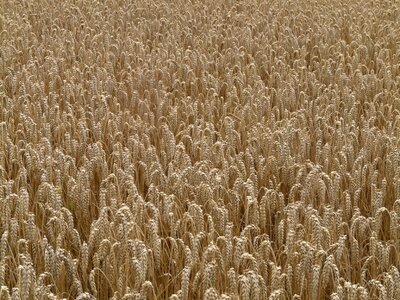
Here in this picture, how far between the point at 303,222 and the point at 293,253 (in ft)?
1.34

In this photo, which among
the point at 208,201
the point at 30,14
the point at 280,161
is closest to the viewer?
the point at 208,201

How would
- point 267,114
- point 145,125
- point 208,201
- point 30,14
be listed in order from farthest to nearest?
point 30,14
point 267,114
point 145,125
point 208,201

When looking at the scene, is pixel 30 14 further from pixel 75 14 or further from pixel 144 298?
pixel 144 298

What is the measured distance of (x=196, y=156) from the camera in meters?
2.88

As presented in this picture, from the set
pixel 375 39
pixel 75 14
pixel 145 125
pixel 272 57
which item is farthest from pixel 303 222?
pixel 75 14

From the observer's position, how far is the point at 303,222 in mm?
2373

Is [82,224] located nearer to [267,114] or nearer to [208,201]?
[208,201]

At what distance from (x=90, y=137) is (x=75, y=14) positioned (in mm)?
3014

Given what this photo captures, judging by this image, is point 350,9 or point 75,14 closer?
point 75,14

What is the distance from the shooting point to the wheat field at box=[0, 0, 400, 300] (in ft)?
6.23

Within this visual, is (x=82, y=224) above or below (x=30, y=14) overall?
below

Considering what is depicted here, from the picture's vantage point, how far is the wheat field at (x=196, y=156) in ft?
6.23

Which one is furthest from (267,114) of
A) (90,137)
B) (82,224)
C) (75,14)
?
(75,14)

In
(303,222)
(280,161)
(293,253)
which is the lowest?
(293,253)
